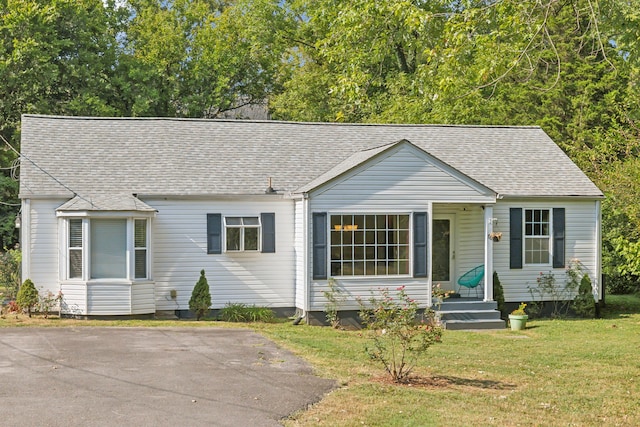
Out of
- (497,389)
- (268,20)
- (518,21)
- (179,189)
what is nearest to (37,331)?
(179,189)

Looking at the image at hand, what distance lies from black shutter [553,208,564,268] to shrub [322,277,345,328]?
231 inches

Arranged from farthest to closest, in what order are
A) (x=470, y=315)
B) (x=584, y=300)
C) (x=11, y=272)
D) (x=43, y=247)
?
(x=11, y=272)
(x=584, y=300)
(x=470, y=315)
(x=43, y=247)

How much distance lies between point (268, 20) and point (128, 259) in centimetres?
2052

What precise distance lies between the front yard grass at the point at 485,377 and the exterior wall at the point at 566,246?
179 centimetres

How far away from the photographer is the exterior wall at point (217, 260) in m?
19.5

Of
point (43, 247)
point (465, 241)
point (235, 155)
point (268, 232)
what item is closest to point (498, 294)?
point (465, 241)

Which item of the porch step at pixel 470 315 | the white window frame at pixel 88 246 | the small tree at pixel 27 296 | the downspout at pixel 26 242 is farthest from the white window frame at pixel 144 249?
the porch step at pixel 470 315

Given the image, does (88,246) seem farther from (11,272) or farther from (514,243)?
(514,243)

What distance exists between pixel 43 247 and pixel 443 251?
9.66 meters

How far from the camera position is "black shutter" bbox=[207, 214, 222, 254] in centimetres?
1966

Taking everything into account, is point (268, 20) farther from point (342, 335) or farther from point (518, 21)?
point (518, 21)

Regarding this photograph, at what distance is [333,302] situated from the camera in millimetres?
19000

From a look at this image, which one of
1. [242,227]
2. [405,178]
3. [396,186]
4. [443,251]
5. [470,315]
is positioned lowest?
[470,315]

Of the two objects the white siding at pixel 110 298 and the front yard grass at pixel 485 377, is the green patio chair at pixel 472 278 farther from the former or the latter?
the white siding at pixel 110 298
